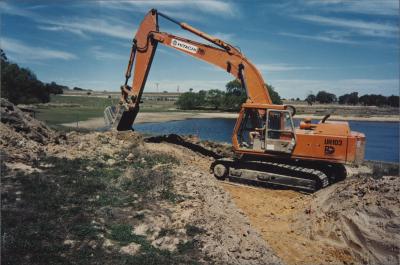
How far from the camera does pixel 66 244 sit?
6668 millimetres

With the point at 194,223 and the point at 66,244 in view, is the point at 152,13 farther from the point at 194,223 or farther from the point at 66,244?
the point at 66,244

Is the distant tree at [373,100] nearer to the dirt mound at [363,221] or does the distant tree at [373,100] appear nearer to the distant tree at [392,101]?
the distant tree at [392,101]

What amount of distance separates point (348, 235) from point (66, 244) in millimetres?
5709

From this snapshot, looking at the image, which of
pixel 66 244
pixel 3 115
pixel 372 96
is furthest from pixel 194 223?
pixel 372 96

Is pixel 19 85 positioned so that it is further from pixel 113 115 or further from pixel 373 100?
pixel 373 100

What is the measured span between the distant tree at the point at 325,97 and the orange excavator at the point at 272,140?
12176 cm

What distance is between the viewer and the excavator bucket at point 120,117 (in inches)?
645

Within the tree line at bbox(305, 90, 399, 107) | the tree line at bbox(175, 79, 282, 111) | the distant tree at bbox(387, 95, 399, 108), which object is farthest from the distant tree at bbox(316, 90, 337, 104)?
the tree line at bbox(175, 79, 282, 111)

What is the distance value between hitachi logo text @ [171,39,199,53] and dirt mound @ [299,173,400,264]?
726 centimetres

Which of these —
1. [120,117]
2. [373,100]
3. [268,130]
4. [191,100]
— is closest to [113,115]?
[120,117]

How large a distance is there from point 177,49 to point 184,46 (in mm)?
353

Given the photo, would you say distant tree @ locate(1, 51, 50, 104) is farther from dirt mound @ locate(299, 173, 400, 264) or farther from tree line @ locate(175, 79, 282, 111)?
dirt mound @ locate(299, 173, 400, 264)

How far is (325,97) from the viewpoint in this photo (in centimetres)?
12950

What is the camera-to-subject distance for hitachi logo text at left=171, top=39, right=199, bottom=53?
14859 mm
